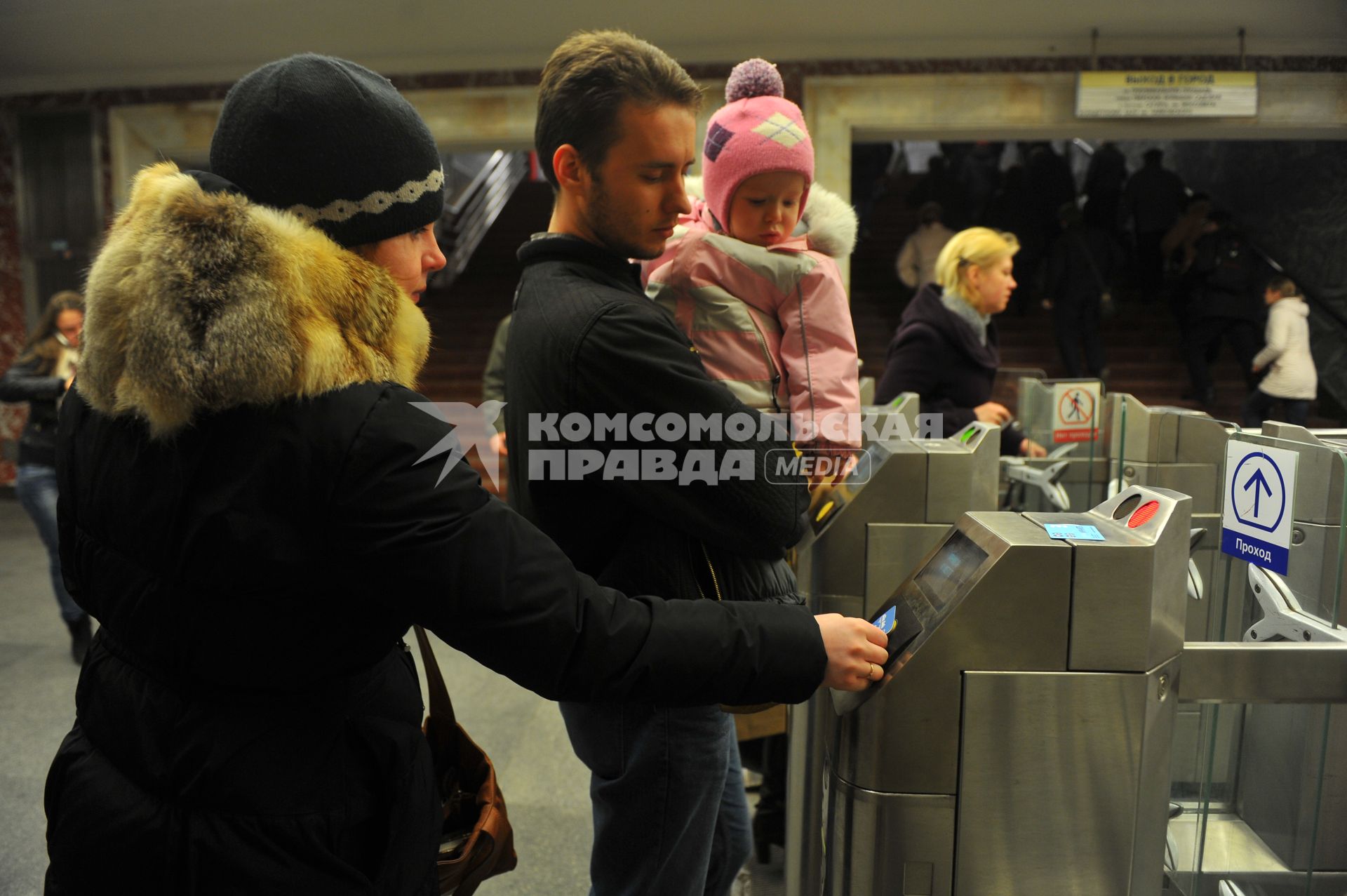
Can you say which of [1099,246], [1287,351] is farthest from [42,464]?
[1287,351]

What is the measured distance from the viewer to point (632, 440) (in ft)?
3.56

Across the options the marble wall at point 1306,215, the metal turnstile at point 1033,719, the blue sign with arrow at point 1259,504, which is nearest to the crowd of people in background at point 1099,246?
the marble wall at point 1306,215

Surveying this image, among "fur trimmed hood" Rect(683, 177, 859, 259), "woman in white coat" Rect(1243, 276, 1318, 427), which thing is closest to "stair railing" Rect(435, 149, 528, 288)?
"woman in white coat" Rect(1243, 276, 1318, 427)

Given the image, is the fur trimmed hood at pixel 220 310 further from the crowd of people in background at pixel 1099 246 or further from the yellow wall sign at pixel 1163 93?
the crowd of people in background at pixel 1099 246

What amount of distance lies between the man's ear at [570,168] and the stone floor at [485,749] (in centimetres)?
163

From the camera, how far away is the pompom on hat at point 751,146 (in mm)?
1547

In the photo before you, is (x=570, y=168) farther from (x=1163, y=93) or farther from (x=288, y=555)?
(x=1163, y=93)

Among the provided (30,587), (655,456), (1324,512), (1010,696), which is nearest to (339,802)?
(655,456)

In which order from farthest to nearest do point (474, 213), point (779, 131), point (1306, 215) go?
point (474, 213)
point (1306, 215)
point (779, 131)

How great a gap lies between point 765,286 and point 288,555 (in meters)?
1.00

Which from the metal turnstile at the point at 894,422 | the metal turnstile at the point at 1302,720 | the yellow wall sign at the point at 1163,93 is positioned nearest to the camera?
the metal turnstile at the point at 1302,720

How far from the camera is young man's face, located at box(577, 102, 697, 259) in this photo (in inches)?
45.4

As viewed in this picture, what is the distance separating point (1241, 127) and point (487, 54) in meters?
4.93

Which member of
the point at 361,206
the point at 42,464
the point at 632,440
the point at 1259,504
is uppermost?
the point at 361,206
